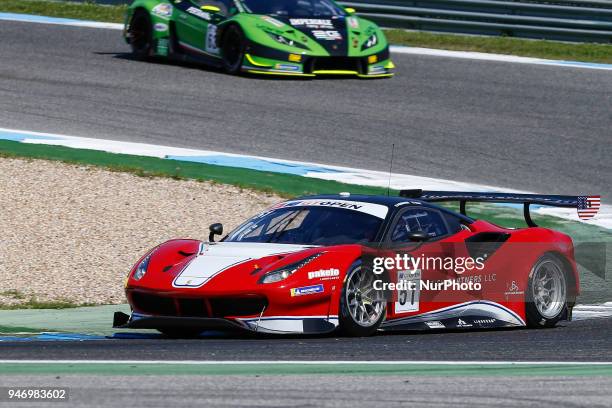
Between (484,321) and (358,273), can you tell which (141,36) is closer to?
(484,321)

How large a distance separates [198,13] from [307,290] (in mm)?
11375

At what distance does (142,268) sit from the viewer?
878cm

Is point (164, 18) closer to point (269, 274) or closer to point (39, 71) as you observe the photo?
point (39, 71)

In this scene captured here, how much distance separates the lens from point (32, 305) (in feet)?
32.6

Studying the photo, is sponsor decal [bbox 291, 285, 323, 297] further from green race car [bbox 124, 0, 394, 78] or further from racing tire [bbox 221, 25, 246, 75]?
racing tire [bbox 221, 25, 246, 75]

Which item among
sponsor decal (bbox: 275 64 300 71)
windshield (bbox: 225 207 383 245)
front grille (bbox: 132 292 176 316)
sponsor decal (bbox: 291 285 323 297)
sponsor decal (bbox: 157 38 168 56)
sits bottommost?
front grille (bbox: 132 292 176 316)

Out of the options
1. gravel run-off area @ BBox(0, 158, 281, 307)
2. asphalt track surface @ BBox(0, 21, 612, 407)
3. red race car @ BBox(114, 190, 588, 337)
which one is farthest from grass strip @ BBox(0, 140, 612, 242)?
red race car @ BBox(114, 190, 588, 337)

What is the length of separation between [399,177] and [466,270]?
208 inches

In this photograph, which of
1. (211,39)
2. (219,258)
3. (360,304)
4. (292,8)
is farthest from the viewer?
(211,39)

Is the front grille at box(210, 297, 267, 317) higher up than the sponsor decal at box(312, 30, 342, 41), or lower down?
lower down

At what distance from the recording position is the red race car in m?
8.19

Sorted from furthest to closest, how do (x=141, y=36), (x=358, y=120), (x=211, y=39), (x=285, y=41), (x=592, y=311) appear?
(x=141, y=36) → (x=211, y=39) → (x=285, y=41) → (x=358, y=120) → (x=592, y=311)

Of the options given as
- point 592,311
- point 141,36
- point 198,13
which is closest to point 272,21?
point 198,13

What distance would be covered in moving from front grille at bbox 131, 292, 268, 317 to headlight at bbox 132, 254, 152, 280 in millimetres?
224
